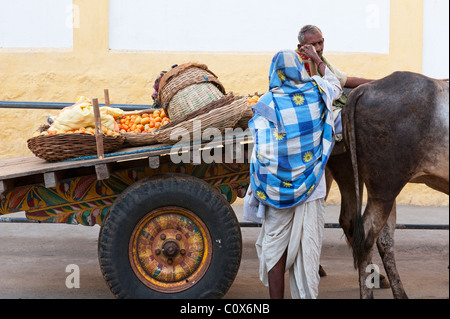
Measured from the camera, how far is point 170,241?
410 centimetres

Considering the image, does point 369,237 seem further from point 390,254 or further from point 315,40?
point 315,40

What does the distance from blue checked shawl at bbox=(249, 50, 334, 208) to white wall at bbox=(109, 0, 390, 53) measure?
12.8 feet

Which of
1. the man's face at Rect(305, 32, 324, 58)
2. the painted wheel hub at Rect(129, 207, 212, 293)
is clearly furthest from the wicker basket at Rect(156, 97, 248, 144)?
the man's face at Rect(305, 32, 324, 58)

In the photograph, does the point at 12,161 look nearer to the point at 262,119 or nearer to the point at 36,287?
the point at 36,287

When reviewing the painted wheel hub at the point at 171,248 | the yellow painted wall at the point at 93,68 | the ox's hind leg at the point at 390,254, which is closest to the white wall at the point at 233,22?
the yellow painted wall at the point at 93,68

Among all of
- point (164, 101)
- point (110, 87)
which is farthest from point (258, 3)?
point (164, 101)

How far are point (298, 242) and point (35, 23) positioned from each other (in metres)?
5.05

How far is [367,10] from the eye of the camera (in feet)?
24.7

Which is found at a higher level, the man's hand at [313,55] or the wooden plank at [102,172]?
the man's hand at [313,55]

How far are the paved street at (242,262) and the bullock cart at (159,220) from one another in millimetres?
637

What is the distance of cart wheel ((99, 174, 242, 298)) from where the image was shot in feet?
13.1

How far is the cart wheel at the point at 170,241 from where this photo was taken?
4008mm

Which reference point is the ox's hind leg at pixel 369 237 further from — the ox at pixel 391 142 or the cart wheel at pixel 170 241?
the cart wheel at pixel 170 241
